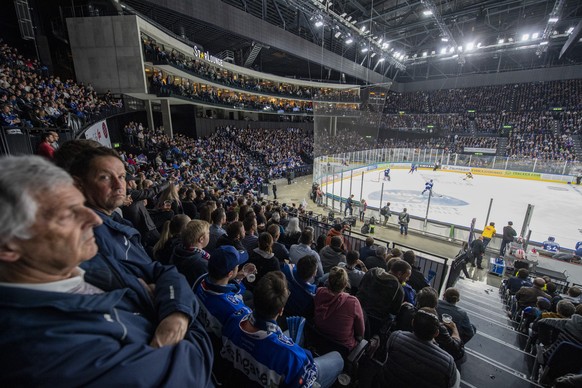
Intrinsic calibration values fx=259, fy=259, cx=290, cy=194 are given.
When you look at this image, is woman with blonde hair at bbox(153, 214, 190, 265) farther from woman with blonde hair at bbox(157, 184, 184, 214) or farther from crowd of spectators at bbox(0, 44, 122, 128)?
crowd of spectators at bbox(0, 44, 122, 128)

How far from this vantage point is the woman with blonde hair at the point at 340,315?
2.41 metres

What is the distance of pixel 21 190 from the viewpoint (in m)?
0.81

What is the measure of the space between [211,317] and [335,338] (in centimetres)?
130

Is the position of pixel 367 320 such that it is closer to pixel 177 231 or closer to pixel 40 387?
pixel 177 231

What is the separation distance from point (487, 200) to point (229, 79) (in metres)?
25.6

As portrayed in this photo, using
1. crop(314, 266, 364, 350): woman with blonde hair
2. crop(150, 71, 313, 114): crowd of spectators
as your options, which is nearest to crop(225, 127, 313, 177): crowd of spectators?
crop(150, 71, 313, 114): crowd of spectators

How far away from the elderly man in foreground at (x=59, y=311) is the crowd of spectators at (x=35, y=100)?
8728 mm

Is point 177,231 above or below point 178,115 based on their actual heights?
below

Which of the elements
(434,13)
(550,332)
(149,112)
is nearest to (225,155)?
(149,112)

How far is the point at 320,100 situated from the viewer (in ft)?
58.5

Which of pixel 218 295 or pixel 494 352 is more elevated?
pixel 218 295

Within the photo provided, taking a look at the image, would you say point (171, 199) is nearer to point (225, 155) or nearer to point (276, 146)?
point (225, 155)

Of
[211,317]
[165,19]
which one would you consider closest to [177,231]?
[211,317]

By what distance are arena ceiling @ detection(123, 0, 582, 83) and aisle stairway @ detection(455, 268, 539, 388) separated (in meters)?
15.8
